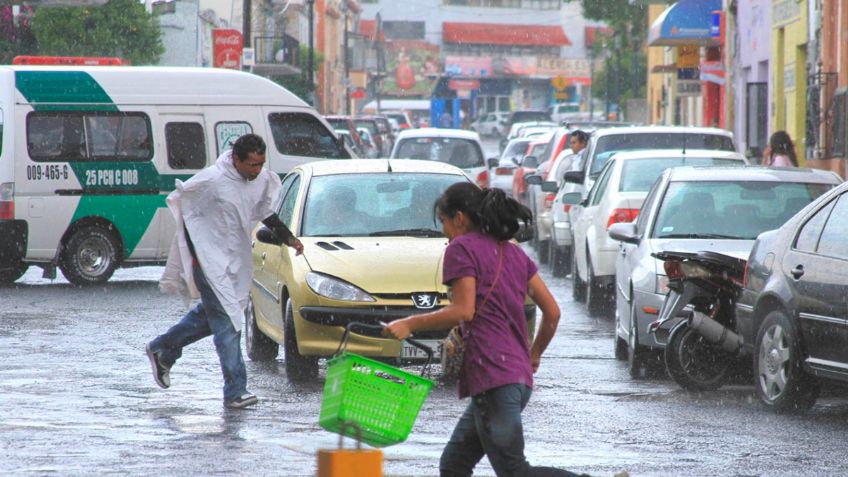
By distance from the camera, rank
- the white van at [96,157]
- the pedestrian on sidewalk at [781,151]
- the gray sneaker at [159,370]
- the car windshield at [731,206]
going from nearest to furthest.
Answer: the gray sneaker at [159,370], the car windshield at [731,206], the pedestrian on sidewalk at [781,151], the white van at [96,157]

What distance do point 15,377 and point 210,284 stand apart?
2164 mm

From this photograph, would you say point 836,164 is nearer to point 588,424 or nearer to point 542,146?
point 542,146

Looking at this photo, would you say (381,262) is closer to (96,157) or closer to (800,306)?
(800,306)

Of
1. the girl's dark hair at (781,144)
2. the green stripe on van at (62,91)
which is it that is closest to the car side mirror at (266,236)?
the girl's dark hair at (781,144)

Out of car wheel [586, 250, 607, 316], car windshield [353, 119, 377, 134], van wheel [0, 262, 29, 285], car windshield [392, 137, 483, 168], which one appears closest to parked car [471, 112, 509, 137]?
car windshield [353, 119, 377, 134]

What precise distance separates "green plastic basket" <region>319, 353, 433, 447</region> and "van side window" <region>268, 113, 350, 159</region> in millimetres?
15821

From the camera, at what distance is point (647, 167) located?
16.4 m

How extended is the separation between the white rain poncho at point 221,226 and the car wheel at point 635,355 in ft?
9.57

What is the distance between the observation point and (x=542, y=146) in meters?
32.4

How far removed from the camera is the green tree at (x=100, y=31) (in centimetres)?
3797

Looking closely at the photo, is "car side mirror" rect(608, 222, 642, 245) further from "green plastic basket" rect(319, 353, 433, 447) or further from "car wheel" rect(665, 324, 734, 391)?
"green plastic basket" rect(319, 353, 433, 447)

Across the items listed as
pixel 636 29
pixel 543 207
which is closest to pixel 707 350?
pixel 543 207

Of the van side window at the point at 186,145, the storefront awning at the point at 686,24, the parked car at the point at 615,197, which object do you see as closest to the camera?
the parked car at the point at 615,197

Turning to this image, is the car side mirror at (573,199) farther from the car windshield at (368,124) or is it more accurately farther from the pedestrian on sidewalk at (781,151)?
the car windshield at (368,124)
